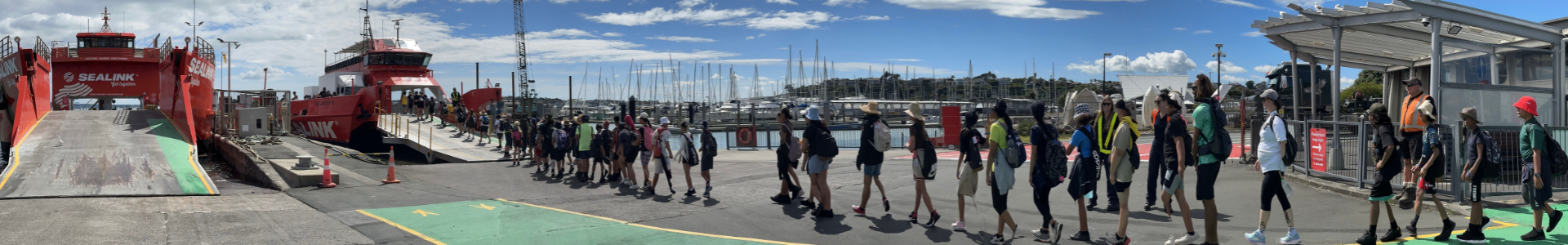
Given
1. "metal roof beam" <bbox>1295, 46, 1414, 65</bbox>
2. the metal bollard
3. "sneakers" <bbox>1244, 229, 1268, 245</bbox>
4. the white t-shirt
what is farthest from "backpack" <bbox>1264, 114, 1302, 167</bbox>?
the metal bollard

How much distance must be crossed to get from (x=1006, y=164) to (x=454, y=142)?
795 inches

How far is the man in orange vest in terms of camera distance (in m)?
6.52

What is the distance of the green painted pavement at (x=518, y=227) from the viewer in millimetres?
7078

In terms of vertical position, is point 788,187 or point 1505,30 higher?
point 1505,30

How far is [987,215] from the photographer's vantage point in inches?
314

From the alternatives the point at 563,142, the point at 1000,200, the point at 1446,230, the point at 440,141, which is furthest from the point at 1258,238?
the point at 440,141

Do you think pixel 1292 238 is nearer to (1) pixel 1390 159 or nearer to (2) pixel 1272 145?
(2) pixel 1272 145

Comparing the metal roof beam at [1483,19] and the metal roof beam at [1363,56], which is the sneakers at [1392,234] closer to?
the metal roof beam at [1483,19]

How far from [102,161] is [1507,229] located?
17094mm

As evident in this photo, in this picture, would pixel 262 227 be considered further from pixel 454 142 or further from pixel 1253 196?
pixel 454 142

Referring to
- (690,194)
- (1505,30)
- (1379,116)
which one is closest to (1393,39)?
(1505,30)

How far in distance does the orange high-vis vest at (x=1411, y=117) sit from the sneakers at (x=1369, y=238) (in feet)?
4.41

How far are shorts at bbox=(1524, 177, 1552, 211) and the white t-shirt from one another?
6.14 feet

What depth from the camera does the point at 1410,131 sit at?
21.8 feet
